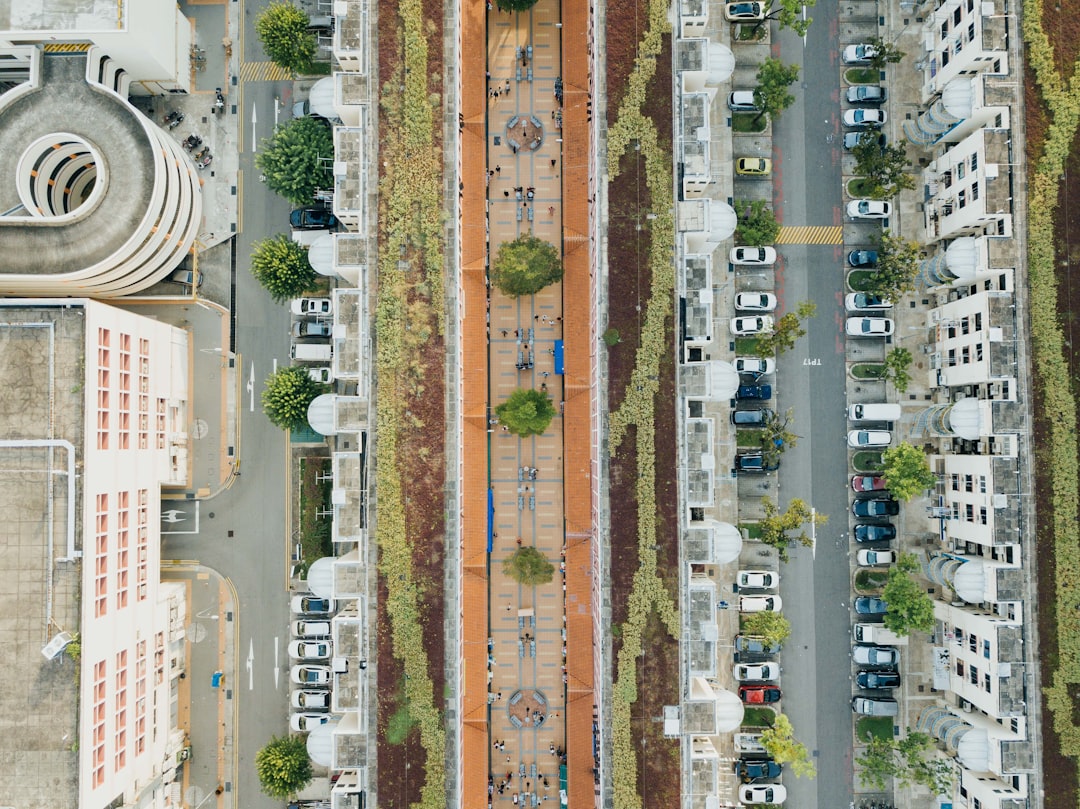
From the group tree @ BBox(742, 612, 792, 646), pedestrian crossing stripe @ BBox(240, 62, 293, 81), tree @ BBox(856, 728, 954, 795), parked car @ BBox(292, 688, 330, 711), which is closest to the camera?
tree @ BBox(856, 728, 954, 795)

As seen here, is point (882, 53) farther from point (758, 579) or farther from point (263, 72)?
point (263, 72)

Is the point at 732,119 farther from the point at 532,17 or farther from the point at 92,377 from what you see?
the point at 92,377

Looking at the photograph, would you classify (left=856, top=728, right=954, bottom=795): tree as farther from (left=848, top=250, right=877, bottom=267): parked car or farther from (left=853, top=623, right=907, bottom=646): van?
(left=848, top=250, right=877, bottom=267): parked car

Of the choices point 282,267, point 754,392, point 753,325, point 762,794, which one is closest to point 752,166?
point 753,325

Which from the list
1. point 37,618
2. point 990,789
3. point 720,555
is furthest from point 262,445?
point 990,789

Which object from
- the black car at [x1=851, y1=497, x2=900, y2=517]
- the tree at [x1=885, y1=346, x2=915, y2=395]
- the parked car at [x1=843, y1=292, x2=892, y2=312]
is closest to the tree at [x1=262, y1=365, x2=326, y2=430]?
the parked car at [x1=843, y1=292, x2=892, y2=312]

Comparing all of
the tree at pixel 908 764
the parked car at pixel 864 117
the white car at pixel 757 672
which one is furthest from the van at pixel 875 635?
the parked car at pixel 864 117

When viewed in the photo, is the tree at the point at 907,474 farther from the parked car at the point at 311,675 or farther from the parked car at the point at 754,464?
the parked car at the point at 311,675
